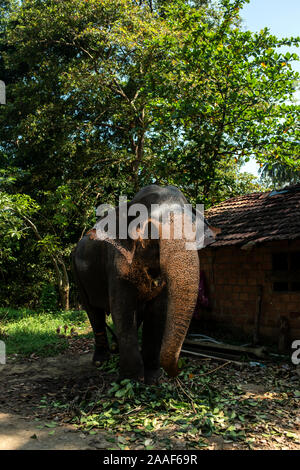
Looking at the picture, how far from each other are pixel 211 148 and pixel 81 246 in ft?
20.6

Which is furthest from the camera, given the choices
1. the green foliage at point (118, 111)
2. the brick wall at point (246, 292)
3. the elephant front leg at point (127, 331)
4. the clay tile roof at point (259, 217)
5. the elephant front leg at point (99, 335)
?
the green foliage at point (118, 111)

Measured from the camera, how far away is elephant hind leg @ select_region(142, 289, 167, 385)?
18.8 feet

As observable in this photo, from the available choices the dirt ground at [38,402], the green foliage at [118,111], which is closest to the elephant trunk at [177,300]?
the dirt ground at [38,402]

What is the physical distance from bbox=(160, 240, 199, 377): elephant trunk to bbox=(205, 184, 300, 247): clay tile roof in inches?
164

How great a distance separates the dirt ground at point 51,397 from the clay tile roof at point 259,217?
2.68 m

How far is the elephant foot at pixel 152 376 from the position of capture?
18.5ft

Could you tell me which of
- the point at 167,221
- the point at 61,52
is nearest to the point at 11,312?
the point at 61,52

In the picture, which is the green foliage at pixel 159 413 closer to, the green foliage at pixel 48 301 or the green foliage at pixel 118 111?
the green foliage at pixel 118 111

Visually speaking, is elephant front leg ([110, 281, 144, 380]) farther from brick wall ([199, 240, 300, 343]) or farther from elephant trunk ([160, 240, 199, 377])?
brick wall ([199, 240, 300, 343])

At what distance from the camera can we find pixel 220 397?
5570 millimetres

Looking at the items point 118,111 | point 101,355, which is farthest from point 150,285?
point 118,111

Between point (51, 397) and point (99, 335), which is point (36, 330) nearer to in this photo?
point (99, 335)

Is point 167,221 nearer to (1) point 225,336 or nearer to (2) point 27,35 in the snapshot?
(1) point 225,336

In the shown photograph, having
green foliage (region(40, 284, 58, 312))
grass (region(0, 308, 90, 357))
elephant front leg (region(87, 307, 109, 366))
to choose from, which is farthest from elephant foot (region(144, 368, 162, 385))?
green foliage (region(40, 284, 58, 312))
